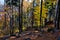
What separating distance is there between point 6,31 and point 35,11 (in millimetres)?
2413

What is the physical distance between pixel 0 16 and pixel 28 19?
78.3 inches

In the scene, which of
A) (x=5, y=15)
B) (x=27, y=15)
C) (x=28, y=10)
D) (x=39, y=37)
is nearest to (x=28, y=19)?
(x=27, y=15)

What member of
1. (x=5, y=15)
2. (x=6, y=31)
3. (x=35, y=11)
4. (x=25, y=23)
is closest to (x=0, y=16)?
→ (x=5, y=15)

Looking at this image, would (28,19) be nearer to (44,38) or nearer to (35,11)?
(35,11)

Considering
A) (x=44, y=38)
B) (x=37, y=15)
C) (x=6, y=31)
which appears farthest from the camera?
(x=6, y=31)

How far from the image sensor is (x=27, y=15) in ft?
32.6

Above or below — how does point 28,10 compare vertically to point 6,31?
above

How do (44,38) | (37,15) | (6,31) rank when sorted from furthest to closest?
(6,31) < (37,15) < (44,38)

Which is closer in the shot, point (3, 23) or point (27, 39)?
point (27, 39)

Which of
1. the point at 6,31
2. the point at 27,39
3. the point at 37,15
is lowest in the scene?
the point at 6,31

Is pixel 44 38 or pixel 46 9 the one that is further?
pixel 46 9

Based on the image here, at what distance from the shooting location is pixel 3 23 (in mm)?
10250

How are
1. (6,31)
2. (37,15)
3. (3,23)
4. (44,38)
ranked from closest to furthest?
(44,38), (37,15), (6,31), (3,23)

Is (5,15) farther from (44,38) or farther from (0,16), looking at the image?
A: (44,38)
